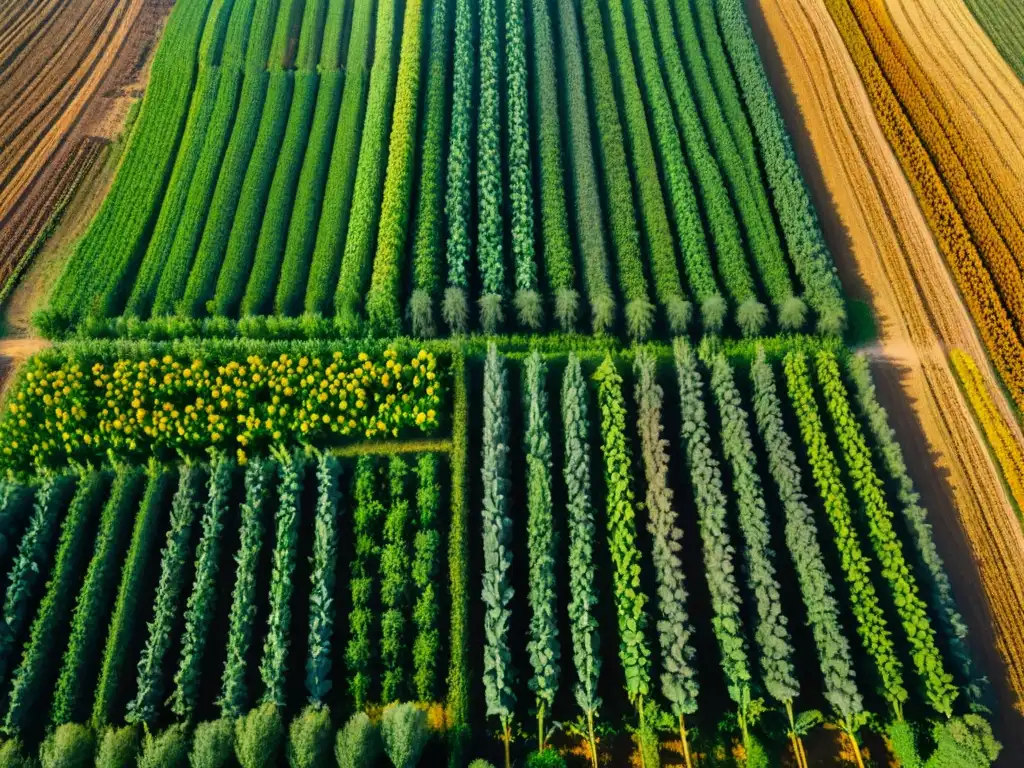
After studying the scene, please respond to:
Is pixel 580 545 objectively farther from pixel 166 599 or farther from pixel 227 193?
pixel 227 193

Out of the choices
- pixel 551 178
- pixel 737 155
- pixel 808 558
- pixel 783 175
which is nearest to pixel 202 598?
pixel 808 558

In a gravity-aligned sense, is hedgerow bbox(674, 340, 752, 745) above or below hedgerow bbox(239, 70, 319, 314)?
below

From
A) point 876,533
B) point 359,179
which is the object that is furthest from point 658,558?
point 359,179

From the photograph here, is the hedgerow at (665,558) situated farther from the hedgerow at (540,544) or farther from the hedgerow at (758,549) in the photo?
the hedgerow at (540,544)

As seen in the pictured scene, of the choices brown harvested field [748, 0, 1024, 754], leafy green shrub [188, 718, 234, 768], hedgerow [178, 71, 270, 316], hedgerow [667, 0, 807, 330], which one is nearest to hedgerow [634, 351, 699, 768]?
hedgerow [667, 0, 807, 330]

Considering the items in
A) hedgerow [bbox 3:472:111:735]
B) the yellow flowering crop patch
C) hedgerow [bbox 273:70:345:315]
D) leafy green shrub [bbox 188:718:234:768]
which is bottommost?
leafy green shrub [bbox 188:718:234:768]

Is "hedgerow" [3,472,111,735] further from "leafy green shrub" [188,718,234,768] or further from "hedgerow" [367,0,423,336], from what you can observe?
"hedgerow" [367,0,423,336]
